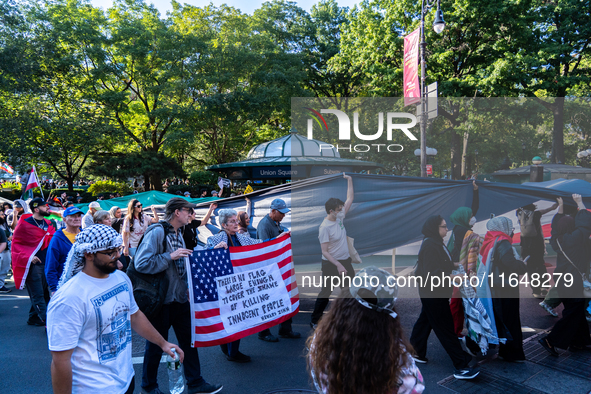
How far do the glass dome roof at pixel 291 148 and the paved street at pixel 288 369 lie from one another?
15098 mm

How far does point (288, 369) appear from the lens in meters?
4.31

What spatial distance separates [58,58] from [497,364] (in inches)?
916

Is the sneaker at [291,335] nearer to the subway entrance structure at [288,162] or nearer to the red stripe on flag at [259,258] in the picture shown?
the red stripe on flag at [259,258]

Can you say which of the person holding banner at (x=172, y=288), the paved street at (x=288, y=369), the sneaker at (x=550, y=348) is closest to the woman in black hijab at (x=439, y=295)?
the paved street at (x=288, y=369)

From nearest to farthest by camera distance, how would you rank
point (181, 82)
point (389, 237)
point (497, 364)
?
point (497, 364) < point (389, 237) < point (181, 82)

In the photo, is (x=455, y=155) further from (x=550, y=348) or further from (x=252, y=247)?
(x=252, y=247)

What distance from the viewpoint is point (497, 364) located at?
4.34m

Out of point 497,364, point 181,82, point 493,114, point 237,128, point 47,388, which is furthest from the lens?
point 237,128

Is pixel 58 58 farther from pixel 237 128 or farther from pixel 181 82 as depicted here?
pixel 237 128

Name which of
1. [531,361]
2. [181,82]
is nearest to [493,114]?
[181,82]

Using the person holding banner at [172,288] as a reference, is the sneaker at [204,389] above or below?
below

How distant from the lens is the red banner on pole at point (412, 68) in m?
12.7

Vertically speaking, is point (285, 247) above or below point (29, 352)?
above

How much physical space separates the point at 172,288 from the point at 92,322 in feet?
4.67
